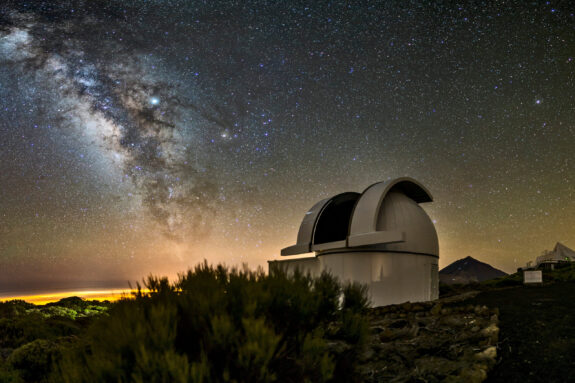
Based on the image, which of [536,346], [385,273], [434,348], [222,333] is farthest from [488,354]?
[385,273]

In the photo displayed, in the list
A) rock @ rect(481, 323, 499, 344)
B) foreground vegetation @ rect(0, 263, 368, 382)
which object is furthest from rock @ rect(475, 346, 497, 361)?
foreground vegetation @ rect(0, 263, 368, 382)

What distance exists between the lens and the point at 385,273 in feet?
37.0

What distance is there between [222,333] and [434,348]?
149 inches

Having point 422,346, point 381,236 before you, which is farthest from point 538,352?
point 381,236

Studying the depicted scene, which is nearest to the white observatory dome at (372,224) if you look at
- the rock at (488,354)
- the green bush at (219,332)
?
the rock at (488,354)

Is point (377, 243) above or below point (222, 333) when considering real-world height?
above

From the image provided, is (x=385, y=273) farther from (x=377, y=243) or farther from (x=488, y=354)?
(x=488, y=354)

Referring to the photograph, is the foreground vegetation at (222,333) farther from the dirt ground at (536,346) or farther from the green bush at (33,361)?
the dirt ground at (536,346)

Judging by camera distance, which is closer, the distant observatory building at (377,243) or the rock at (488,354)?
the rock at (488,354)

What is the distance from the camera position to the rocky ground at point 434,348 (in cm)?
449

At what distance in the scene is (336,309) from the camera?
4.07 metres

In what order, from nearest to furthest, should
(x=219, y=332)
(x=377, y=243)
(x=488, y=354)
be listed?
(x=219, y=332) → (x=488, y=354) → (x=377, y=243)

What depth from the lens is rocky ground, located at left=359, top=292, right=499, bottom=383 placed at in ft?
14.7

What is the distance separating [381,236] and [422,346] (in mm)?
5335
